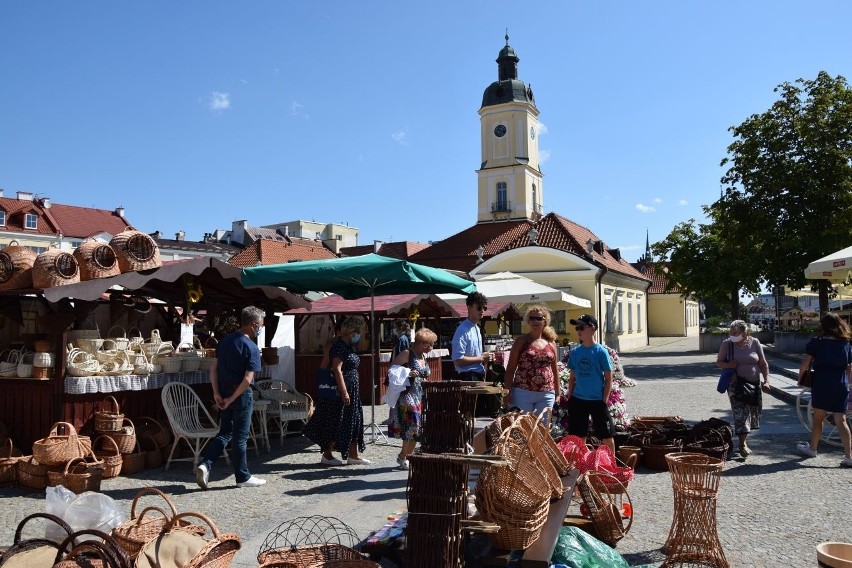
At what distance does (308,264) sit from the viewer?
31.0 ft

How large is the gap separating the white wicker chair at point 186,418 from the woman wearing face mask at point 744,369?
624 cm

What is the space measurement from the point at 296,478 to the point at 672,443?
4308 millimetres

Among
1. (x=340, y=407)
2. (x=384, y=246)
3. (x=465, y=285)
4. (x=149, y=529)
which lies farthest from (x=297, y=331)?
(x=384, y=246)

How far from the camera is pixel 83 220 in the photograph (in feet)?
192

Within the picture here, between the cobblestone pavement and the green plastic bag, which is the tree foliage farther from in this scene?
the green plastic bag

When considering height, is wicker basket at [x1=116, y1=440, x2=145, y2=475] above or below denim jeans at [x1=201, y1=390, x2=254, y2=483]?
below

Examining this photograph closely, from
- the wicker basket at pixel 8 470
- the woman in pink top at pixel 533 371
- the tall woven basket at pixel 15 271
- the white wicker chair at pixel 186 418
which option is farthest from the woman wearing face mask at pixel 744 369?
the tall woven basket at pixel 15 271

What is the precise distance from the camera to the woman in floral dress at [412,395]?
26.2 ft

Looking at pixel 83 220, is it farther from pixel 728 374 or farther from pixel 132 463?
pixel 728 374

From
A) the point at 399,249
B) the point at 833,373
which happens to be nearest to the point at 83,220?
the point at 399,249

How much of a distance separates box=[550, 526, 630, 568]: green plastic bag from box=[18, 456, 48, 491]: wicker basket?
549cm

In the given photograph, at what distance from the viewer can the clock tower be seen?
5172cm

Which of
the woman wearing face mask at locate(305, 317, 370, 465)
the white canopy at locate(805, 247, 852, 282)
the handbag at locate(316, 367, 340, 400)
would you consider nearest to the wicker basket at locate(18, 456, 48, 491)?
the woman wearing face mask at locate(305, 317, 370, 465)

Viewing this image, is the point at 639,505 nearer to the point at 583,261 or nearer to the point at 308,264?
the point at 308,264
